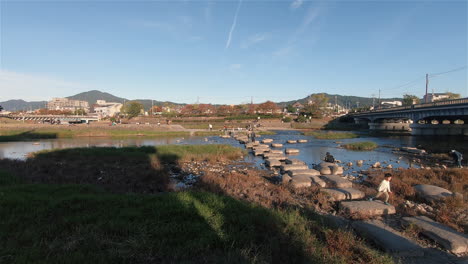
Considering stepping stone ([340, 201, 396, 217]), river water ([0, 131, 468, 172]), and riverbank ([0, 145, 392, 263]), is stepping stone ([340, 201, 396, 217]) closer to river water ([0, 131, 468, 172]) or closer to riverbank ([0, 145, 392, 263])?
riverbank ([0, 145, 392, 263])

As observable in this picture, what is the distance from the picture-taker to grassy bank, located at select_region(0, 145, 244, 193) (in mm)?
12703

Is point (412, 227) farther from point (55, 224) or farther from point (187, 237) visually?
point (55, 224)

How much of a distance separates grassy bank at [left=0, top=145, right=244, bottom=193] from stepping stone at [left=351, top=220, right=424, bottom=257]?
9118 mm

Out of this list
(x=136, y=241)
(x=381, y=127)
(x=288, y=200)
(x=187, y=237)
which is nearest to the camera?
(x=136, y=241)

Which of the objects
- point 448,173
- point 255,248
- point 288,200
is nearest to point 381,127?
point 448,173

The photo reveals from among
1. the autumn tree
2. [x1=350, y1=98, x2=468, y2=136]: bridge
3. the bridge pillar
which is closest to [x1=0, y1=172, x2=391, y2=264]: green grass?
[x1=350, y1=98, x2=468, y2=136]: bridge

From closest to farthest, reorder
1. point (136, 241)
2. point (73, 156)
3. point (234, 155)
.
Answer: point (136, 241) → point (73, 156) → point (234, 155)

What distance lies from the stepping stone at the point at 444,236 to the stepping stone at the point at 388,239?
2.54ft

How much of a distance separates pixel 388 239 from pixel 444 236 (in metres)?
1.64

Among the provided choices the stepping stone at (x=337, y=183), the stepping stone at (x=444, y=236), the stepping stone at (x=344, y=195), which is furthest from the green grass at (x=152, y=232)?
the stepping stone at (x=337, y=183)

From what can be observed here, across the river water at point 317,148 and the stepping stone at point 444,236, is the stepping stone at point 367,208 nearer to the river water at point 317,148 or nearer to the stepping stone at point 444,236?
the stepping stone at point 444,236

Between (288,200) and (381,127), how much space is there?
7814 cm

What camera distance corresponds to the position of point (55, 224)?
5551mm

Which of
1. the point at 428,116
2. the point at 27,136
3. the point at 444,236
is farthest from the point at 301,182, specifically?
the point at 428,116
